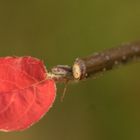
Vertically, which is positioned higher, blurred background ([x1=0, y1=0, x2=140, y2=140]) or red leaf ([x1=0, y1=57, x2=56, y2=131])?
blurred background ([x1=0, y1=0, x2=140, y2=140])

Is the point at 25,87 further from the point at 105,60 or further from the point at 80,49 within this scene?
the point at 80,49

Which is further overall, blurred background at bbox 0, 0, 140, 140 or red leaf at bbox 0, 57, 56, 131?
blurred background at bbox 0, 0, 140, 140

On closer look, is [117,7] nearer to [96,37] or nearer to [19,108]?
[96,37]

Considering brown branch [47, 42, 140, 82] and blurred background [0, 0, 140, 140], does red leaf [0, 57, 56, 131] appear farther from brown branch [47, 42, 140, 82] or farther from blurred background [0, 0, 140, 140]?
blurred background [0, 0, 140, 140]

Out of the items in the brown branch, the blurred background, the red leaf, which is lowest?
the brown branch

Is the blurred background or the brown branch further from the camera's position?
the blurred background

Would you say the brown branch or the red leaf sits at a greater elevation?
the red leaf

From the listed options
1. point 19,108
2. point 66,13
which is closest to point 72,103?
point 66,13

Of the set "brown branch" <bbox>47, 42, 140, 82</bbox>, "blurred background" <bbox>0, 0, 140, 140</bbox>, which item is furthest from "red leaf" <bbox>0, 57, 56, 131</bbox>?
"blurred background" <bbox>0, 0, 140, 140</bbox>
